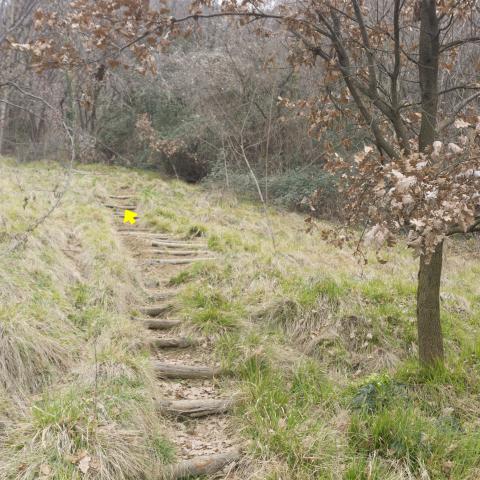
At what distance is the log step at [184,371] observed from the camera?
4.34 m

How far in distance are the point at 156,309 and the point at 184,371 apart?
1.32 m

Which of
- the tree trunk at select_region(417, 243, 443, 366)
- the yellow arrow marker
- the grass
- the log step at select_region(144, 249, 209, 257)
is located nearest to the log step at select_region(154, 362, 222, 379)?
the grass

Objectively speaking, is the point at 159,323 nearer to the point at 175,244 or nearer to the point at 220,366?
the point at 220,366

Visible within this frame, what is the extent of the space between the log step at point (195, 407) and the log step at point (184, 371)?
45 centimetres

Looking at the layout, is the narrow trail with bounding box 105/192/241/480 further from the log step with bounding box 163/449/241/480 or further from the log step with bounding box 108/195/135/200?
the log step with bounding box 108/195/135/200

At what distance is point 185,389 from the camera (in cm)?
423

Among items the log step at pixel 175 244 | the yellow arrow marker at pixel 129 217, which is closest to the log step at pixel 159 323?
the log step at pixel 175 244

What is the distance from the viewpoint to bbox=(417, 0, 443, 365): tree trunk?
3867mm

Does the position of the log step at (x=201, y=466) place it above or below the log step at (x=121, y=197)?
below

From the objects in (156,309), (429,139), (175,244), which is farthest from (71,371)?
(175,244)

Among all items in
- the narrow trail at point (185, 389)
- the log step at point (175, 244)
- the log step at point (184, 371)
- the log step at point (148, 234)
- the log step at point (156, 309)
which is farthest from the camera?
the log step at point (148, 234)

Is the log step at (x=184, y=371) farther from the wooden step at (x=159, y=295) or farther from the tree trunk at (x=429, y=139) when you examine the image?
the tree trunk at (x=429, y=139)

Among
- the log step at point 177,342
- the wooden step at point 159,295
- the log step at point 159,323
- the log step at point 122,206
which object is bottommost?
the log step at point 177,342

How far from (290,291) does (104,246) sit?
278 cm
